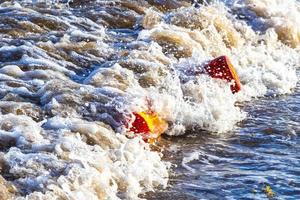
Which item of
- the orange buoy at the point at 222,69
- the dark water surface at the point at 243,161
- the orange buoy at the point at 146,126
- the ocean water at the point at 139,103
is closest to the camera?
the ocean water at the point at 139,103

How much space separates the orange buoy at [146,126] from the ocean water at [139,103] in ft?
0.37

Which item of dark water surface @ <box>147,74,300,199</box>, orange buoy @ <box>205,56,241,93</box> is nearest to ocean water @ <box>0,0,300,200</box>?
dark water surface @ <box>147,74,300,199</box>

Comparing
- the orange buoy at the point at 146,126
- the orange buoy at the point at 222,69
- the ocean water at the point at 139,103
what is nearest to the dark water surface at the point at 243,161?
the ocean water at the point at 139,103

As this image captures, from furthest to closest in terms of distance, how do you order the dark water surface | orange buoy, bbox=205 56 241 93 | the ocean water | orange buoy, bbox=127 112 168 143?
orange buoy, bbox=205 56 241 93 → orange buoy, bbox=127 112 168 143 → the dark water surface → the ocean water

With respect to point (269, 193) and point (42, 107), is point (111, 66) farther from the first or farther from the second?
point (269, 193)

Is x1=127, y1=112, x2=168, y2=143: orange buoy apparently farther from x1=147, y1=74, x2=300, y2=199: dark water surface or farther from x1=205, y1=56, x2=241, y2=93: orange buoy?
x1=205, y1=56, x2=241, y2=93: orange buoy

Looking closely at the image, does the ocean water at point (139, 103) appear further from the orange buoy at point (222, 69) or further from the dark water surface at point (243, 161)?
the orange buoy at point (222, 69)

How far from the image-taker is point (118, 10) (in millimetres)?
12805

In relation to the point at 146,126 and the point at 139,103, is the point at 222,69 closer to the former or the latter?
Answer: the point at 139,103

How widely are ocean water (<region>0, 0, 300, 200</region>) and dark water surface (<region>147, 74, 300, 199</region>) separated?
16mm

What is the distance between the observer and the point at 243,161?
756 cm

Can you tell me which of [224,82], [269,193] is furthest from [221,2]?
[269,193]

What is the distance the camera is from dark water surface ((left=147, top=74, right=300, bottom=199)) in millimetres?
6699

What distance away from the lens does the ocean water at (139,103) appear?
257 inches
